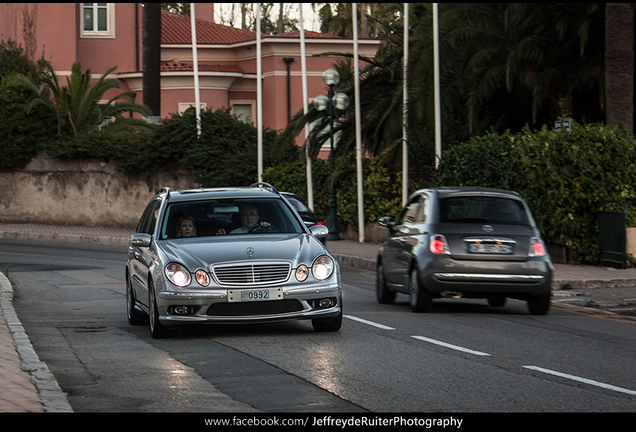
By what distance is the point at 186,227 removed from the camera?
10945 millimetres

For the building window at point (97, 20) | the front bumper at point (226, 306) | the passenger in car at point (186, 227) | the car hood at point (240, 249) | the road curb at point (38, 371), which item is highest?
the building window at point (97, 20)

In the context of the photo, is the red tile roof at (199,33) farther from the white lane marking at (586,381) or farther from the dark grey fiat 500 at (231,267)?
the white lane marking at (586,381)

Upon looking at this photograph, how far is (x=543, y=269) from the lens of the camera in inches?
490

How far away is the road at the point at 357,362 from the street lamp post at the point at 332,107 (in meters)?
13.5

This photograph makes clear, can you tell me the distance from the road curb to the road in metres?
0.15

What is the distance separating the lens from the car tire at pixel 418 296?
497 inches

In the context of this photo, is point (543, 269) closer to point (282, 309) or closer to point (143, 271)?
point (282, 309)

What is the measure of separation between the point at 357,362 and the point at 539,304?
4.78 m

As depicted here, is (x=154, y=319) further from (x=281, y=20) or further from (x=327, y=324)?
(x=281, y=20)

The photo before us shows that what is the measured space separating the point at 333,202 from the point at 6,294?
46.7 ft

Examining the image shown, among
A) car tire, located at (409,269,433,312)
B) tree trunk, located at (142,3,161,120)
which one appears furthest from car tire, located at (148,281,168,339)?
tree trunk, located at (142,3,161,120)

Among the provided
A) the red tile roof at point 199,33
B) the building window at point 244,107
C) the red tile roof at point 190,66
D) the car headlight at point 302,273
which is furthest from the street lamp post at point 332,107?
the red tile roof at point 199,33

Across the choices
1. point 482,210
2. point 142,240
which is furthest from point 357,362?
point 482,210

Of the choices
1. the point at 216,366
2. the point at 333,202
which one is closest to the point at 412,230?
the point at 216,366
